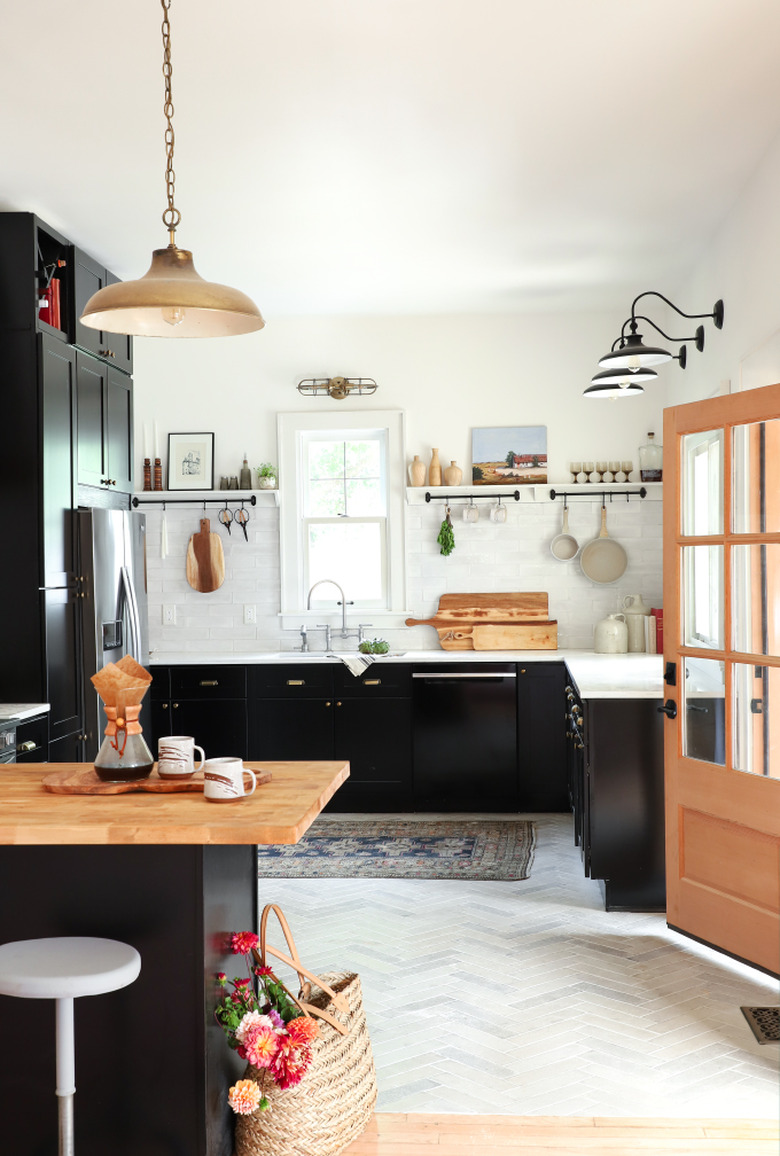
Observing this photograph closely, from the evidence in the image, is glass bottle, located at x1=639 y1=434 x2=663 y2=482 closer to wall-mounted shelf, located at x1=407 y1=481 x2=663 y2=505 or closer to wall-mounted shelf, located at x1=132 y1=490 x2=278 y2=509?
wall-mounted shelf, located at x1=407 y1=481 x2=663 y2=505

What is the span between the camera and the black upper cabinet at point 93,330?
5.12 metres

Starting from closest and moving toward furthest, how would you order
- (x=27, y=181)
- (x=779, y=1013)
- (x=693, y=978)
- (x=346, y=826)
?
(x=779, y=1013), (x=693, y=978), (x=27, y=181), (x=346, y=826)

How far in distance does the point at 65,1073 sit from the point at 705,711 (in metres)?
2.61

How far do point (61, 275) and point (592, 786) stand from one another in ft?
11.6

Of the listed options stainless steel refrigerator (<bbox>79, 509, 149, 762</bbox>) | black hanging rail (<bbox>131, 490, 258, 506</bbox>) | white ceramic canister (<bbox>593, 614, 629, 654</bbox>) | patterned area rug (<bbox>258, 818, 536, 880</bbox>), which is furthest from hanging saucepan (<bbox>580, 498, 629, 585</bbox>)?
stainless steel refrigerator (<bbox>79, 509, 149, 762</bbox>)

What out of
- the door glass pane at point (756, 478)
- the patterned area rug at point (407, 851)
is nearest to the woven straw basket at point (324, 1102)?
the door glass pane at point (756, 478)

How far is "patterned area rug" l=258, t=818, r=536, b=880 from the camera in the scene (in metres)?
5.05

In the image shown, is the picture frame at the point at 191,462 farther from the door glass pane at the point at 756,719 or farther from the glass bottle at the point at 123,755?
the glass bottle at the point at 123,755

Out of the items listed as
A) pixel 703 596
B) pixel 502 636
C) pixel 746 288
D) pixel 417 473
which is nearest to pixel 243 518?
pixel 417 473

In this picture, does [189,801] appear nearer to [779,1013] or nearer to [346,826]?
[779,1013]

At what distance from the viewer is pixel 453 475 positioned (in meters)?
6.68

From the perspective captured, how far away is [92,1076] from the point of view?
241 centimetres

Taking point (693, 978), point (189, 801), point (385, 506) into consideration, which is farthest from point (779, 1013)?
point (385, 506)

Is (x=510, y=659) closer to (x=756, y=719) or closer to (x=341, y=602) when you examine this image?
(x=341, y=602)
